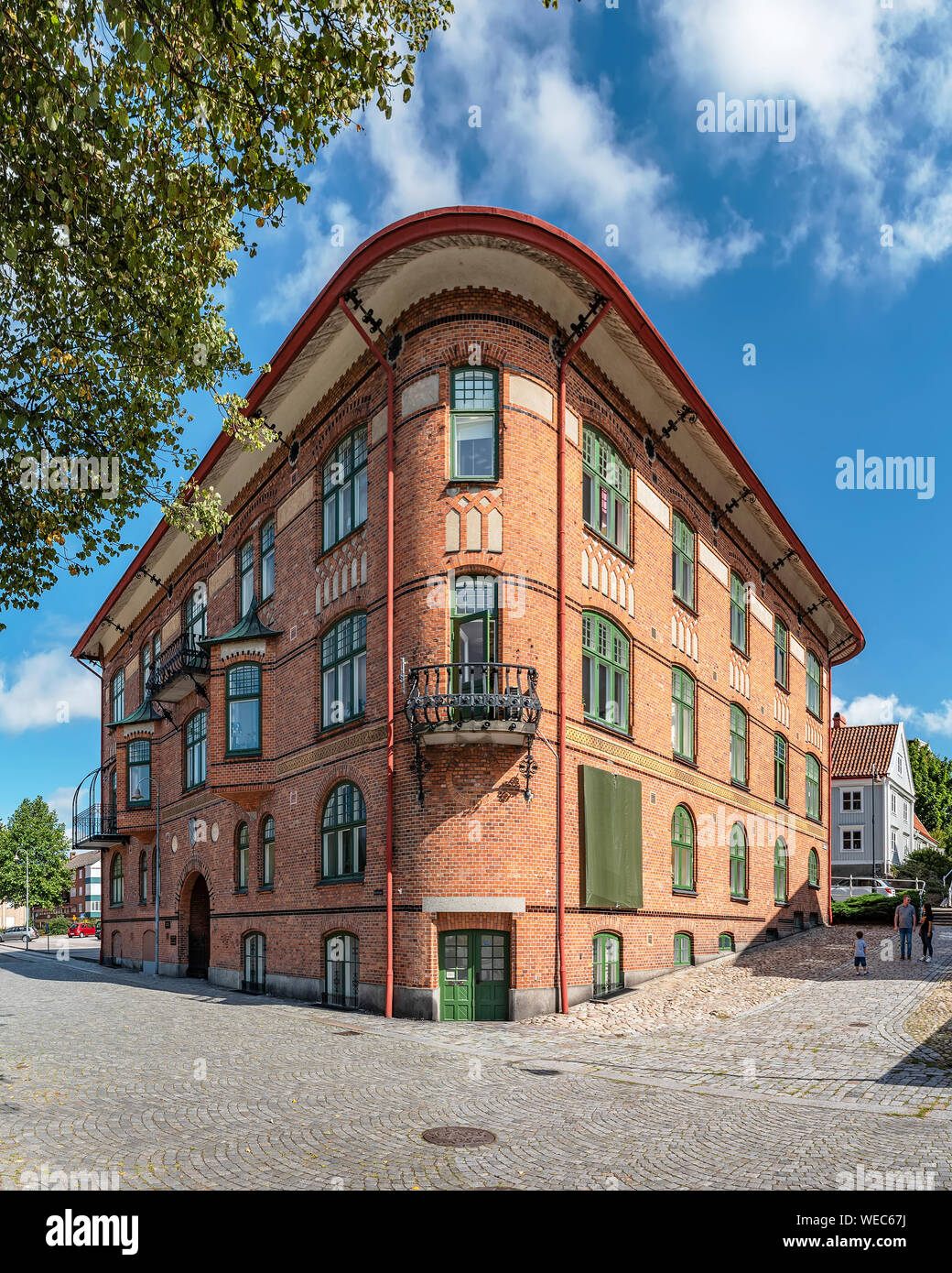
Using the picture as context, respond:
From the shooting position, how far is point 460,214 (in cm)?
1627

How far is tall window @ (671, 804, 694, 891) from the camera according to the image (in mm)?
23031

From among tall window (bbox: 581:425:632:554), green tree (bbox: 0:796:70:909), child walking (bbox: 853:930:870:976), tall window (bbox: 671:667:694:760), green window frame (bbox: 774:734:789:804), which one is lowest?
green tree (bbox: 0:796:70:909)

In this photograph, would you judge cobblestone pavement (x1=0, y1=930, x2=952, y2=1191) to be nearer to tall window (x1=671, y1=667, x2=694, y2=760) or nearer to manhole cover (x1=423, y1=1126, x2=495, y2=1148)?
manhole cover (x1=423, y1=1126, x2=495, y2=1148)

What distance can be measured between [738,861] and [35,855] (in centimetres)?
8101

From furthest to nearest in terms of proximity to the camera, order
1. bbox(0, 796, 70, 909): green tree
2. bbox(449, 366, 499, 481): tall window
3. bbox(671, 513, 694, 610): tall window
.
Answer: bbox(0, 796, 70, 909): green tree → bbox(671, 513, 694, 610): tall window → bbox(449, 366, 499, 481): tall window

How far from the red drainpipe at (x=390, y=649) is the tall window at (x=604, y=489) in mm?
3802

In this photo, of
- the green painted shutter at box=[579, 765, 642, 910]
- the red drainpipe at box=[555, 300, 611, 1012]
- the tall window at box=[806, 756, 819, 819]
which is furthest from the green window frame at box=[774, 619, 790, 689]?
the red drainpipe at box=[555, 300, 611, 1012]

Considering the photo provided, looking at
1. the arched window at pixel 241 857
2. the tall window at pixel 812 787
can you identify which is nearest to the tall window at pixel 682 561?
the arched window at pixel 241 857

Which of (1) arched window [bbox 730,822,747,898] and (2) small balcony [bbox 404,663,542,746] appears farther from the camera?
(1) arched window [bbox 730,822,747,898]

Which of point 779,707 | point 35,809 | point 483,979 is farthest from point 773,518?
point 35,809

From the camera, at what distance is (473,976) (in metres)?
16.5

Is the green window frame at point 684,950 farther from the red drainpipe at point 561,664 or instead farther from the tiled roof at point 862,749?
the tiled roof at point 862,749

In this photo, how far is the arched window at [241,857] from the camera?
2481 cm

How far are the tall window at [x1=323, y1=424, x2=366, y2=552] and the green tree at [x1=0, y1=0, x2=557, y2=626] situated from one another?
246 inches
